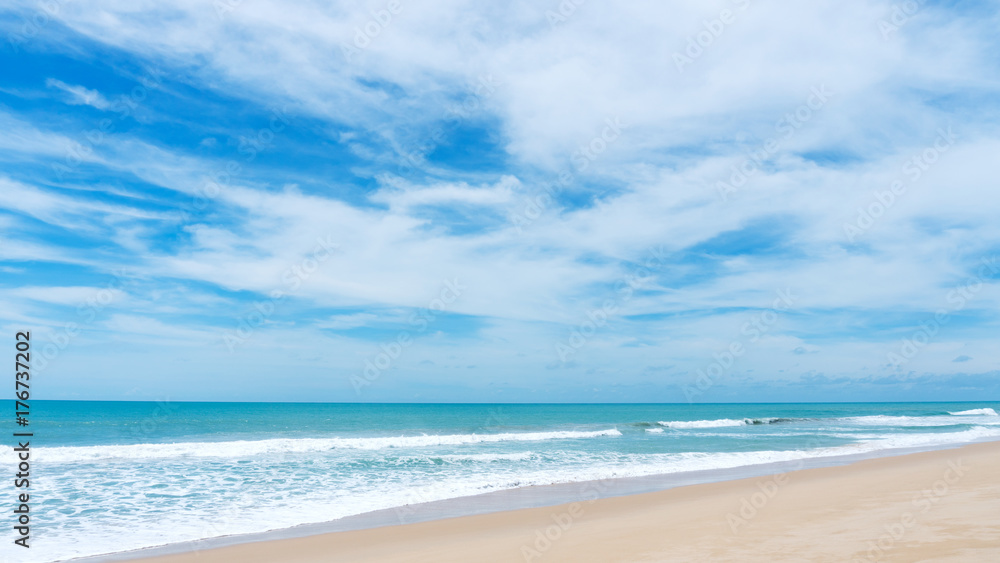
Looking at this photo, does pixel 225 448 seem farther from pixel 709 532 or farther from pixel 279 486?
pixel 709 532

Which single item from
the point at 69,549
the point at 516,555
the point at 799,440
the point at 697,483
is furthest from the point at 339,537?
the point at 799,440

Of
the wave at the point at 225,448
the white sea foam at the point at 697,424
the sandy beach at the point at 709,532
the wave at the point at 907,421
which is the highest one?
the sandy beach at the point at 709,532

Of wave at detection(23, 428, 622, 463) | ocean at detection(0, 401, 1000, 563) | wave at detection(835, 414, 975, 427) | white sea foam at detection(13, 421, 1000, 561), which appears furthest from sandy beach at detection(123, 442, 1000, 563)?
wave at detection(835, 414, 975, 427)

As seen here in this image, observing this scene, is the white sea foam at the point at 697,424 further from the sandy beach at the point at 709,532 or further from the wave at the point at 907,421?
the sandy beach at the point at 709,532

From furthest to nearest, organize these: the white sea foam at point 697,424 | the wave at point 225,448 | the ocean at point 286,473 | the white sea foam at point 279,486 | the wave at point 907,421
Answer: the wave at point 907,421 < the white sea foam at point 697,424 < the wave at point 225,448 < the ocean at point 286,473 < the white sea foam at point 279,486

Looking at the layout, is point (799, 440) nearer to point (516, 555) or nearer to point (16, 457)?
point (516, 555)

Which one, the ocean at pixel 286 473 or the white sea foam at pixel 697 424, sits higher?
the ocean at pixel 286 473

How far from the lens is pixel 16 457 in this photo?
20.6m

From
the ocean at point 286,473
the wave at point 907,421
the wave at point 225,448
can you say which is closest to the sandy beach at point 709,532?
the ocean at point 286,473

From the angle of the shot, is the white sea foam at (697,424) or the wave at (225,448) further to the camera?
the white sea foam at (697,424)

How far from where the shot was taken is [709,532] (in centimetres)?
825

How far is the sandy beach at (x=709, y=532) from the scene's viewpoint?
273 inches

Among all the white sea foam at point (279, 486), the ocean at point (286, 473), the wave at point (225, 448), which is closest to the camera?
the white sea foam at point (279, 486)

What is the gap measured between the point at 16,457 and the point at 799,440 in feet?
109
